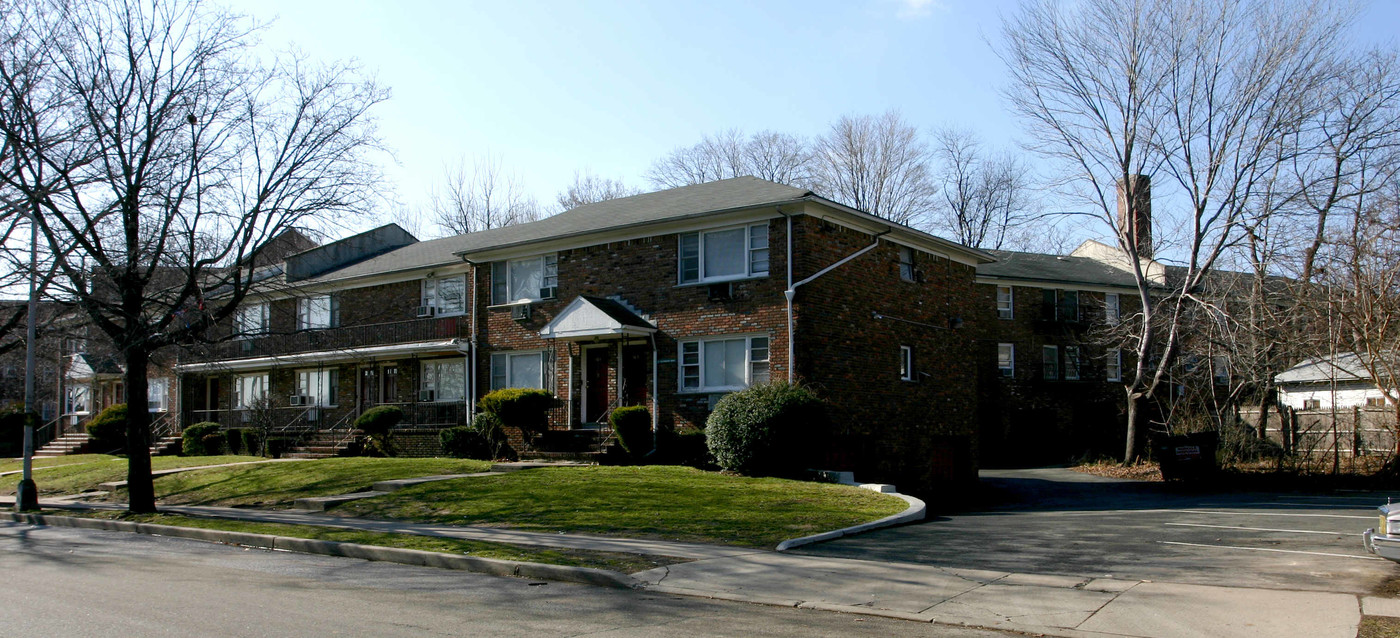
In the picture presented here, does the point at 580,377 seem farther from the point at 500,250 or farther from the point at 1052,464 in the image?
the point at 1052,464

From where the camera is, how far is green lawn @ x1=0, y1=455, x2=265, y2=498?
23891mm

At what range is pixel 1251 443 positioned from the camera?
25.2m

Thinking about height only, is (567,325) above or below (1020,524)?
above

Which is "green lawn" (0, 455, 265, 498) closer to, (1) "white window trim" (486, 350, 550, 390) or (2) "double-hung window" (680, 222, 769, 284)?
(1) "white window trim" (486, 350, 550, 390)

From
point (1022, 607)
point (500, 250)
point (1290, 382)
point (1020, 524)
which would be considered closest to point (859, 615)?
point (1022, 607)

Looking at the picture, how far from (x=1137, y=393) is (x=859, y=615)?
84.3ft

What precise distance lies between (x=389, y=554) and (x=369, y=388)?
68.8 feet

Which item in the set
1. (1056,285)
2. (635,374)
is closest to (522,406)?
(635,374)

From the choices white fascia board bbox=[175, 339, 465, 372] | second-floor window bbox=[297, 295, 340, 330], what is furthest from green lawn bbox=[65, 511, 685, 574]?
second-floor window bbox=[297, 295, 340, 330]

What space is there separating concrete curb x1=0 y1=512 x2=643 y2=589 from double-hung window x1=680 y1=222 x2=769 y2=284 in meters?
11.5

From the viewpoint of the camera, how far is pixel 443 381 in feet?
99.2

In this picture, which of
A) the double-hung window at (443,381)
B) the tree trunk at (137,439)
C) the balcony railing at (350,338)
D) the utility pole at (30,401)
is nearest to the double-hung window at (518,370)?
the balcony railing at (350,338)

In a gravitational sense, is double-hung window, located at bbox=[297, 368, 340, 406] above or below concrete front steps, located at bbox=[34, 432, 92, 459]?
above

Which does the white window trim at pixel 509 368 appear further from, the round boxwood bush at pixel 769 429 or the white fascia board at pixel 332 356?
the round boxwood bush at pixel 769 429
